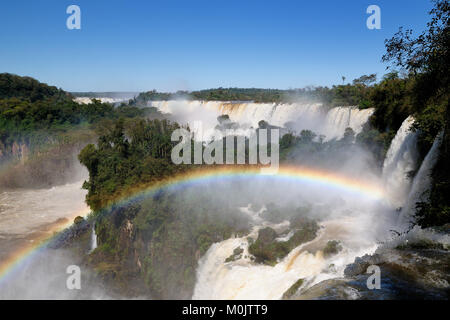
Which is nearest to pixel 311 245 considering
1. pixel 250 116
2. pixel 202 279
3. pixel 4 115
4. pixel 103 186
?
pixel 202 279

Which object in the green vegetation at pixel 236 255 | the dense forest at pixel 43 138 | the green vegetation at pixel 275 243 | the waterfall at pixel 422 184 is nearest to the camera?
the waterfall at pixel 422 184

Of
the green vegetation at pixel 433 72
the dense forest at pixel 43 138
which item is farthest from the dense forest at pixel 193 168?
the dense forest at pixel 43 138

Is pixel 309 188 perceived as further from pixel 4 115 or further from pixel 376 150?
pixel 4 115

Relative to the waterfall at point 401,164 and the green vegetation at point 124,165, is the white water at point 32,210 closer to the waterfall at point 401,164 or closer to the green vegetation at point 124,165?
the green vegetation at point 124,165

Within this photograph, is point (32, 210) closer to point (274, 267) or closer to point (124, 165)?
point (124, 165)

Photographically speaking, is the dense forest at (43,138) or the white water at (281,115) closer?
the white water at (281,115)

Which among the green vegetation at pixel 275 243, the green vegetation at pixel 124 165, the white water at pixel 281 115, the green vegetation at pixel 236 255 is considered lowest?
the green vegetation at pixel 236 255

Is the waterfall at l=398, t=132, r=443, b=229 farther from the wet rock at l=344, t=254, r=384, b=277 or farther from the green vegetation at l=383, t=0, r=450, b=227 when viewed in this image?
the wet rock at l=344, t=254, r=384, b=277

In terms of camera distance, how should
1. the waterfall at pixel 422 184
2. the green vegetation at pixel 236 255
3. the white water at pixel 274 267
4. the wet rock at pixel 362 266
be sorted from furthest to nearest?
the green vegetation at pixel 236 255 → the waterfall at pixel 422 184 → the white water at pixel 274 267 → the wet rock at pixel 362 266
